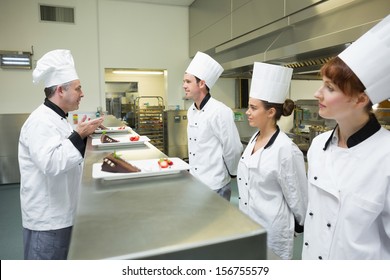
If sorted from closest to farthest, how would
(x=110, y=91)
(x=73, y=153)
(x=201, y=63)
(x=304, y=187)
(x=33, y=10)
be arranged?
1. (x=73, y=153)
2. (x=304, y=187)
3. (x=201, y=63)
4. (x=33, y=10)
5. (x=110, y=91)

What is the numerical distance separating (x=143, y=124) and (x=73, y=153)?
4.54m

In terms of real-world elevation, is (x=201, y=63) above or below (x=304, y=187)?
above

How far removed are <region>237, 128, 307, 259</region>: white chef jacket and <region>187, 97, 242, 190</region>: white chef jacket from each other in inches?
25.5

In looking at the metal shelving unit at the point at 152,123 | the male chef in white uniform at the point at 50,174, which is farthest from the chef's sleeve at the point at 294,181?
the metal shelving unit at the point at 152,123

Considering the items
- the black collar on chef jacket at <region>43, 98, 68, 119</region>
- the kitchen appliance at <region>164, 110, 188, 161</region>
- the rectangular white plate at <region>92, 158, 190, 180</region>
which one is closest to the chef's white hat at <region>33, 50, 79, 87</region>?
the black collar on chef jacket at <region>43, 98, 68, 119</region>

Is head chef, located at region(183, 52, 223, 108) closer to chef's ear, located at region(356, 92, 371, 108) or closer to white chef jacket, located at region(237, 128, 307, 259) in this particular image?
white chef jacket, located at region(237, 128, 307, 259)

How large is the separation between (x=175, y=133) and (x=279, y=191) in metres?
4.32

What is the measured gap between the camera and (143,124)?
5.80m

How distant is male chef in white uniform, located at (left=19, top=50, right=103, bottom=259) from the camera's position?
1.44 meters

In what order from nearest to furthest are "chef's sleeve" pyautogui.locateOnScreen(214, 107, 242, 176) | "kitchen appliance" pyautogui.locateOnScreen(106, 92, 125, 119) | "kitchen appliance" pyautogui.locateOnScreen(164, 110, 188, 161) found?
1. "chef's sleeve" pyautogui.locateOnScreen(214, 107, 242, 176)
2. "kitchen appliance" pyautogui.locateOnScreen(164, 110, 188, 161)
3. "kitchen appliance" pyautogui.locateOnScreen(106, 92, 125, 119)

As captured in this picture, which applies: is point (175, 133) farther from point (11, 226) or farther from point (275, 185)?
point (275, 185)
